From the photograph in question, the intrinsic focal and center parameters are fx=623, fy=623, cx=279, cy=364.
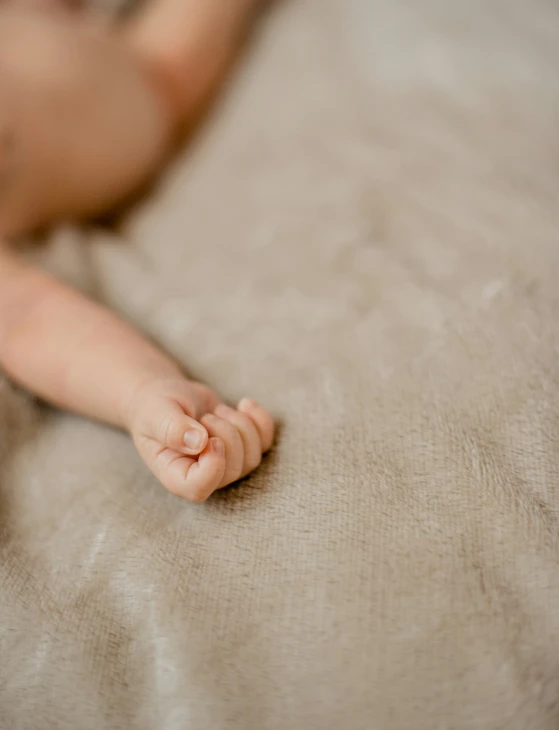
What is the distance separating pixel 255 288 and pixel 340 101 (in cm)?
38

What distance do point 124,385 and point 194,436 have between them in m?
0.12

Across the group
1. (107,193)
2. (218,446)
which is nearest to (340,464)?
(218,446)

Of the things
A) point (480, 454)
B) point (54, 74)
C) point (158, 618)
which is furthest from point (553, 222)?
point (54, 74)

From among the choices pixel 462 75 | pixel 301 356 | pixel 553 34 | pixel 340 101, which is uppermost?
pixel 553 34

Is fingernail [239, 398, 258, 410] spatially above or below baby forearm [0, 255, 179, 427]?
above

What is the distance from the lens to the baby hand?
1.61 feet

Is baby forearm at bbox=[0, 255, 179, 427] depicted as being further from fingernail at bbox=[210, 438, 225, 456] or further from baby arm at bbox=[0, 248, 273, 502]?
fingernail at bbox=[210, 438, 225, 456]

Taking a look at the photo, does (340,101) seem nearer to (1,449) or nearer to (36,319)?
(36,319)

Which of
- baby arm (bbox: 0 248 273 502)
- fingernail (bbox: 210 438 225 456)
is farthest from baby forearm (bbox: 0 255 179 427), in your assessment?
fingernail (bbox: 210 438 225 456)

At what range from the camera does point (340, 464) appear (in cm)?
50

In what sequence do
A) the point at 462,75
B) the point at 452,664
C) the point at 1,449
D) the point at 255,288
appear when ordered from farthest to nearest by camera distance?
the point at 462,75 < the point at 255,288 < the point at 1,449 < the point at 452,664

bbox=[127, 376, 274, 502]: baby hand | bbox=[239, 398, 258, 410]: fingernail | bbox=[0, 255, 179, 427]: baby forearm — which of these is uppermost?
bbox=[239, 398, 258, 410]: fingernail

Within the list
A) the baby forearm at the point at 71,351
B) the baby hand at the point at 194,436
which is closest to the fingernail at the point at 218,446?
the baby hand at the point at 194,436

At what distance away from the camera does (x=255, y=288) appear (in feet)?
2.29
